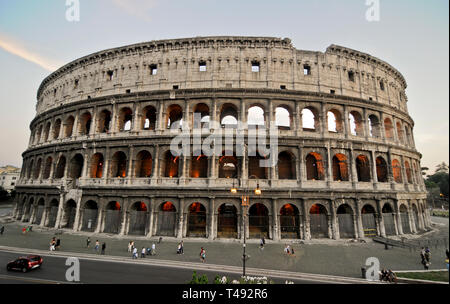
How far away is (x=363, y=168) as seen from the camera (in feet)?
80.6

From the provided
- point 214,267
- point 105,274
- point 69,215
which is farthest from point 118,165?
point 214,267

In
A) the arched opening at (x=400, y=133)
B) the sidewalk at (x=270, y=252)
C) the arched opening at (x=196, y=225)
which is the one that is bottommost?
the sidewalk at (x=270, y=252)

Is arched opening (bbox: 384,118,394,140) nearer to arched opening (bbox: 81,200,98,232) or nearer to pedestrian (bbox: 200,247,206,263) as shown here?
pedestrian (bbox: 200,247,206,263)

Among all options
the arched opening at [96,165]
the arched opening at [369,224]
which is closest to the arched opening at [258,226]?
the arched opening at [369,224]

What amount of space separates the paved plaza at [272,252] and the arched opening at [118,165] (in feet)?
22.6

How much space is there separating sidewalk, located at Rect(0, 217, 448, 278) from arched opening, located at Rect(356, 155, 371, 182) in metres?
7.25

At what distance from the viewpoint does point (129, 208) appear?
21891mm

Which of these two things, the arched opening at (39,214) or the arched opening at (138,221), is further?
the arched opening at (39,214)

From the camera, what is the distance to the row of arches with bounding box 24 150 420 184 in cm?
2248

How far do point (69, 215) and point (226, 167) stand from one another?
783 inches

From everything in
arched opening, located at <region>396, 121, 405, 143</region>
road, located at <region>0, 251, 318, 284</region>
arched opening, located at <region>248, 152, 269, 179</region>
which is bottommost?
road, located at <region>0, 251, 318, 284</region>

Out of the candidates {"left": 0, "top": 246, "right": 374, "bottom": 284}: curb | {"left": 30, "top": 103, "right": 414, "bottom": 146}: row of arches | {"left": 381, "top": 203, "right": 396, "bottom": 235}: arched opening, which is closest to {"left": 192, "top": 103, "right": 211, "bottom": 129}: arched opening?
{"left": 30, "top": 103, "right": 414, "bottom": 146}: row of arches

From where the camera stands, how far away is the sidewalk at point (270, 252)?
14.4 meters

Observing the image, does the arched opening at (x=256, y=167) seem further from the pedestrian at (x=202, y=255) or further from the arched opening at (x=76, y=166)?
the arched opening at (x=76, y=166)
